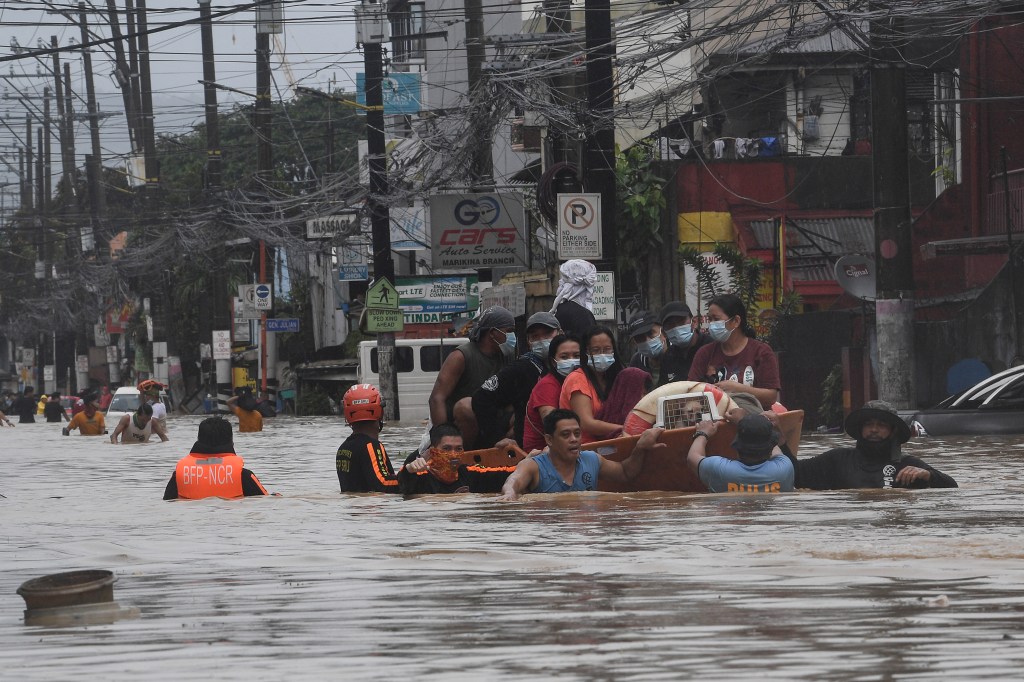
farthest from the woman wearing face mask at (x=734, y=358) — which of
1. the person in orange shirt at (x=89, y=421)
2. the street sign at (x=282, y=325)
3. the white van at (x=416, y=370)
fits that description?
the street sign at (x=282, y=325)

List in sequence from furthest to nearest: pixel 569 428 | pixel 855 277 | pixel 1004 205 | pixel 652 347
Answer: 1. pixel 1004 205
2. pixel 855 277
3. pixel 652 347
4. pixel 569 428

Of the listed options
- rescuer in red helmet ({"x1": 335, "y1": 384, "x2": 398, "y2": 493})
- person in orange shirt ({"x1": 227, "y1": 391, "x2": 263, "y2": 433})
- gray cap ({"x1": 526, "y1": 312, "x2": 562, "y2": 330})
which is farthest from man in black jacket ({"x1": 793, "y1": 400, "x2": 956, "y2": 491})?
person in orange shirt ({"x1": 227, "y1": 391, "x2": 263, "y2": 433})

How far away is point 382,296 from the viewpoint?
33.3m

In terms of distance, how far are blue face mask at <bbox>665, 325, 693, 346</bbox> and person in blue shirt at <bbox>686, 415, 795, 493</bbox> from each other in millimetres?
2164

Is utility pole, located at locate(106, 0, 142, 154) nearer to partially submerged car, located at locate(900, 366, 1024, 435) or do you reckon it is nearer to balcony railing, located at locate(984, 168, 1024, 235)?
balcony railing, located at locate(984, 168, 1024, 235)

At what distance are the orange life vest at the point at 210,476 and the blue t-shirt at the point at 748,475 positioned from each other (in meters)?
3.29

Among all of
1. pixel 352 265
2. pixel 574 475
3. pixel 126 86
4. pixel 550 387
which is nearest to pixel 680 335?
pixel 550 387

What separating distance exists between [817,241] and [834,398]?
8.09m

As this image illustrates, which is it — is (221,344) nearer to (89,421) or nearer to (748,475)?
(89,421)

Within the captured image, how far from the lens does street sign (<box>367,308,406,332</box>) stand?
110 feet

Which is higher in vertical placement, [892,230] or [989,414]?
[892,230]

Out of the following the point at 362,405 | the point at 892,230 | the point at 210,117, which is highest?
the point at 210,117

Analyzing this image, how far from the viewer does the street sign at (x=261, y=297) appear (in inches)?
1859

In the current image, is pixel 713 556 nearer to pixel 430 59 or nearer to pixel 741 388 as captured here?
pixel 741 388
